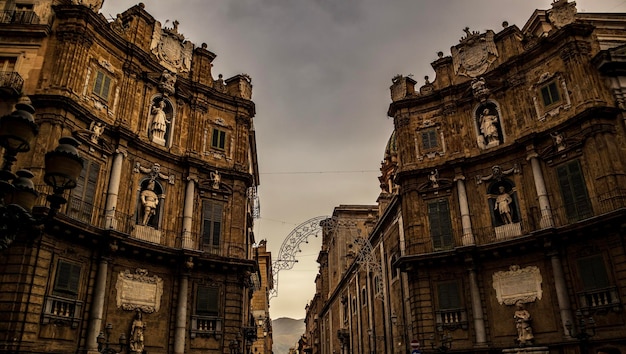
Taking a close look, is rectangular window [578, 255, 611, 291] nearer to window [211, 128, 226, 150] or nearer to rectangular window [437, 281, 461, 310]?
rectangular window [437, 281, 461, 310]

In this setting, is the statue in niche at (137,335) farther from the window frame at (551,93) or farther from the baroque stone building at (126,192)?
the window frame at (551,93)

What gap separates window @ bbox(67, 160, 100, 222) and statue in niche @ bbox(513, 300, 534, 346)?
17860 millimetres

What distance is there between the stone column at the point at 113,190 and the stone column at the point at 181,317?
389 centimetres

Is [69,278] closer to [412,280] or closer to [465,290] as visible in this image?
[412,280]

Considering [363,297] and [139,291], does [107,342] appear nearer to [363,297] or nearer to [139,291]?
[139,291]

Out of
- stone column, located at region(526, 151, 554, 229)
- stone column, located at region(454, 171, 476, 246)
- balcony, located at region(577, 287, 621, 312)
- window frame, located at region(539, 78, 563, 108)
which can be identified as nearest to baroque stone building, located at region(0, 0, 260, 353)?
stone column, located at region(454, 171, 476, 246)

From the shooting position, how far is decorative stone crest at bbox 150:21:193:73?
23.7 m

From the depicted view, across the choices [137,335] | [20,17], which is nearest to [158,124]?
[20,17]

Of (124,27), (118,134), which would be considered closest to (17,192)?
(118,134)

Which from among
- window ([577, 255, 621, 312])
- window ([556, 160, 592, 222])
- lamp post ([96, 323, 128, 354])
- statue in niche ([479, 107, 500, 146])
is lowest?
lamp post ([96, 323, 128, 354])

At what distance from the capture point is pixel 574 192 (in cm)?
1972

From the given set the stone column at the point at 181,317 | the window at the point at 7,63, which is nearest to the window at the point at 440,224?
the stone column at the point at 181,317

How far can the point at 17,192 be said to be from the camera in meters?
7.75

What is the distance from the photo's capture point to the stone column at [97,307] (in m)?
17.1
